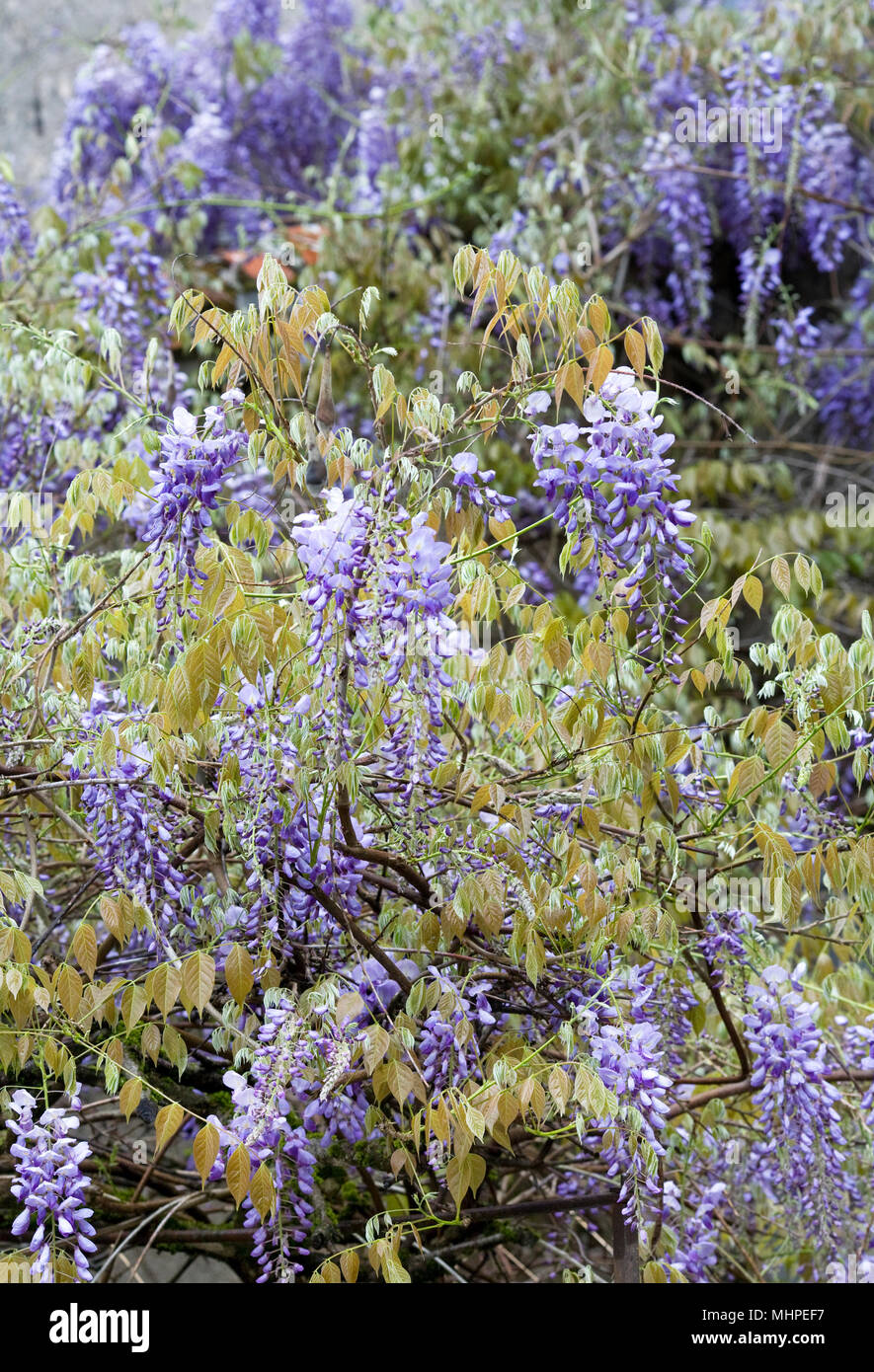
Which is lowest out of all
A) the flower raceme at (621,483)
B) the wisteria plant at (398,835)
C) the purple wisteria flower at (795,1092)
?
the purple wisteria flower at (795,1092)

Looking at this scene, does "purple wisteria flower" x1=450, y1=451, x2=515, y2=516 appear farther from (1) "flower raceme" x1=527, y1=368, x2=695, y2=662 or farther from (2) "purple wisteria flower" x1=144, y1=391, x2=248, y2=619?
(2) "purple wisteria flower" x1=144, y1=391, x2=248, y2=619

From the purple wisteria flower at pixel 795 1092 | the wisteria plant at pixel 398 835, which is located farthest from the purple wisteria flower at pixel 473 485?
the purple wisteria flower at pixel 795 1092

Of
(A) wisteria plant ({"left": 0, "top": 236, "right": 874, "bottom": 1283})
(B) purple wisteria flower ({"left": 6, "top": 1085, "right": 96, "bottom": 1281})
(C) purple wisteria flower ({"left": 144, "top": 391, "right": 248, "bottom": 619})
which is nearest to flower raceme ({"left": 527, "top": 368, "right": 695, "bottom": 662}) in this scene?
(A) wisteria plant ({"left": 0, "top": 236, "right": 874, "bottom": 1283})

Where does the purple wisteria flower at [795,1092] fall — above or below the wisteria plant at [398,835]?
below

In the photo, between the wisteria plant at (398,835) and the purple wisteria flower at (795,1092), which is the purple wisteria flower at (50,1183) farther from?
the purple wisteria flower at (795,1092)

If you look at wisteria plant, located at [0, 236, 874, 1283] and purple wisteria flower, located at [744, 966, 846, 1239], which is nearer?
wisteria plant, located at [0, 236, 874, 1283]

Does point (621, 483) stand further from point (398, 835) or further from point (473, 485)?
point (398, 835)

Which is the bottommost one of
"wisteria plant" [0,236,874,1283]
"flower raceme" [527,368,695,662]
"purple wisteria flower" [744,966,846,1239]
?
"purple wisteria flower" [744,966,846,1239]

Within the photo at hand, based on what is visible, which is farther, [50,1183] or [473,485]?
[473,485]

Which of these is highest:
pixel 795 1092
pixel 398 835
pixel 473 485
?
pixel 473 485

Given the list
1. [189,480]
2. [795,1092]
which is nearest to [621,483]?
[189,480]

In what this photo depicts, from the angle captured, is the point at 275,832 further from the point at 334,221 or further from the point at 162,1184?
the point at 334,221

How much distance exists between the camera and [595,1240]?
98.2 inches
